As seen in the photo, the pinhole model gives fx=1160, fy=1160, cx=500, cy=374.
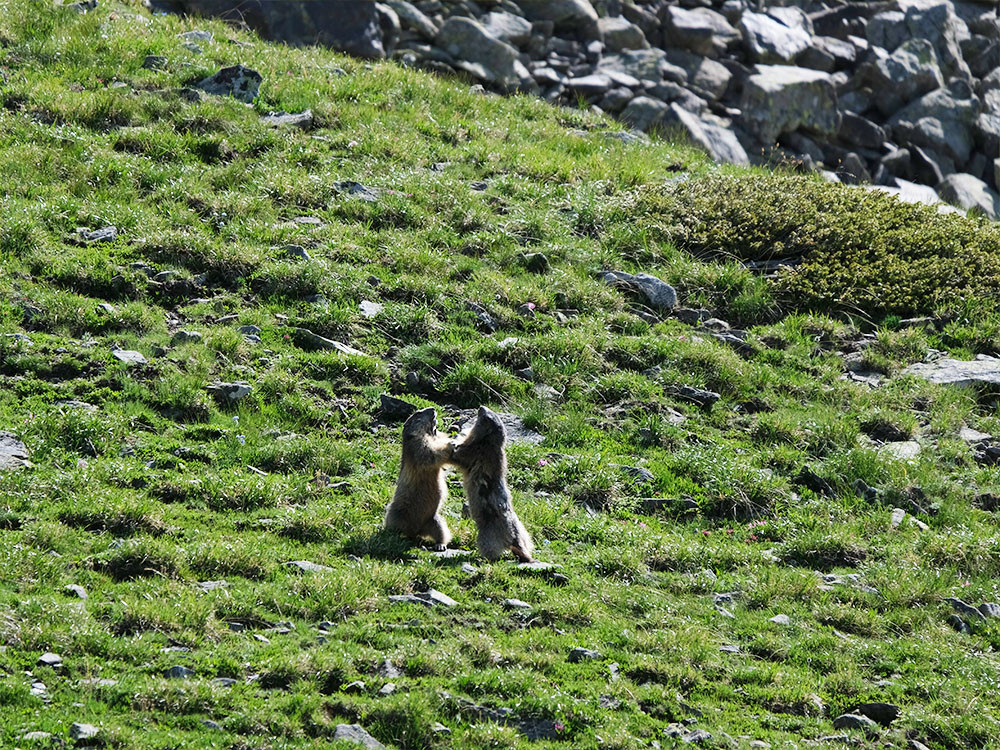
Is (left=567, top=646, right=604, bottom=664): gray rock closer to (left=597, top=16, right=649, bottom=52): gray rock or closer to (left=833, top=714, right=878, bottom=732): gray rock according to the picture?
(left=833, top=714, right=878, bottom=732): gray rock

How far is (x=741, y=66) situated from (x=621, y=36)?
A: 3400 millimetres

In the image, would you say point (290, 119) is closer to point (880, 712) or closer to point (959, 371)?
point (959, 371)

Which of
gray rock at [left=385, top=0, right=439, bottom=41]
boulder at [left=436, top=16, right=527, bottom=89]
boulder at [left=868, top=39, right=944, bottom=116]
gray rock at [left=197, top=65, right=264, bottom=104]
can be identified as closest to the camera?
gray rock at [left=197, top=65, right=264, bottom=104]

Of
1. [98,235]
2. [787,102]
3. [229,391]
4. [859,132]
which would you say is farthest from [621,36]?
[229,391]

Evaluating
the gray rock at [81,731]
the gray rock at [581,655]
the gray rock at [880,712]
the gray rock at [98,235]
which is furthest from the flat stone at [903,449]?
the gray rock at [98,235]

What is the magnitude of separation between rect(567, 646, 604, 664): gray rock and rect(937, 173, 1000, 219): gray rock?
22.8 m

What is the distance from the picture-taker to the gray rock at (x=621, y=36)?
30.5m

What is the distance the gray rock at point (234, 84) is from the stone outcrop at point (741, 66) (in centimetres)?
475

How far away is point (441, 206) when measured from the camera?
18219mm

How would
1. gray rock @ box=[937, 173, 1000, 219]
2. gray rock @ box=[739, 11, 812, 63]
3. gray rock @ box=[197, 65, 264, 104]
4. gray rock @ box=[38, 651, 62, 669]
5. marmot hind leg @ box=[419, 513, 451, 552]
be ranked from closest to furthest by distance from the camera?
gray rock @ box=[38, 651, 62, 669] → marmot hind leg @ box=[419, 513, 451, 552] → gray rock @ box=[197, 65, 264, 104] → gray rock @ box=[937, 173, 1000, 219] → gray rock @ box=[739, 11, 812, 63]

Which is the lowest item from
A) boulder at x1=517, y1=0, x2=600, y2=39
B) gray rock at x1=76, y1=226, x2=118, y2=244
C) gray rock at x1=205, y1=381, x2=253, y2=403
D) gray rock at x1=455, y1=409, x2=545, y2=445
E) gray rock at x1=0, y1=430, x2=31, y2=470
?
gray rock at x1=455, y1=409, x2=545, y2=445

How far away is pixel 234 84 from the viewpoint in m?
20.0

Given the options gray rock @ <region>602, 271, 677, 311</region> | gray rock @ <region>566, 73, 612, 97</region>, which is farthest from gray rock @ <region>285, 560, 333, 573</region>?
gray rock @ <region>566, 73, 612, 97</region>

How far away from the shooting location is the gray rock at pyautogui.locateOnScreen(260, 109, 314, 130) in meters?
19.5
